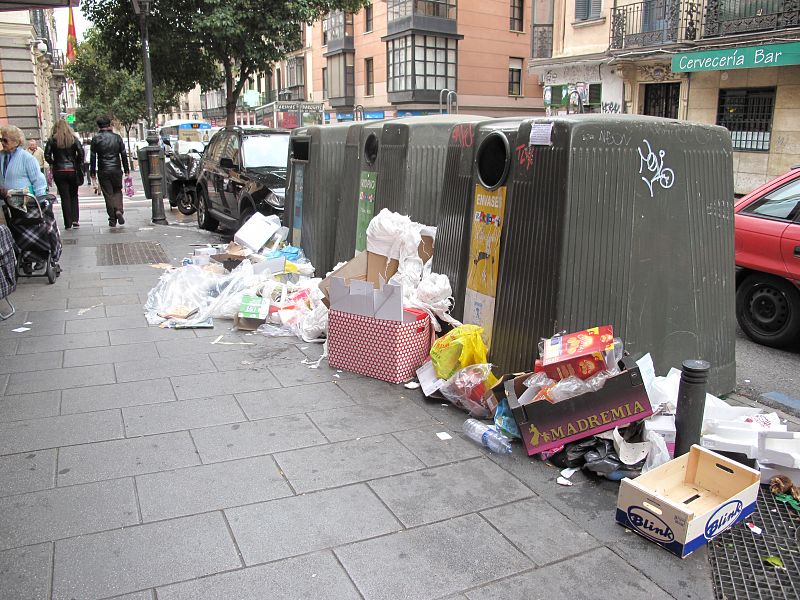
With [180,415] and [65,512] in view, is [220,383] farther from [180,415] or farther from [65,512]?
[65,512]

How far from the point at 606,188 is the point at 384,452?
1.99m

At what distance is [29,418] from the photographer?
→ 165 inches

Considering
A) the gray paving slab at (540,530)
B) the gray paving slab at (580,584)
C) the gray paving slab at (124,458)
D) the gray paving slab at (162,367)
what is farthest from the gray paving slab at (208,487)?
the gray paving slab at (162,367)

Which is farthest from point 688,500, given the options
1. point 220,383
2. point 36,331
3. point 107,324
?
point 36,331

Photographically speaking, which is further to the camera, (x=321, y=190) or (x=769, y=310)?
(x=321, y=190)

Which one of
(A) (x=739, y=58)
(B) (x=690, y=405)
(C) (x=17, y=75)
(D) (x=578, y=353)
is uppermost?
(A) (x=739, y=58)

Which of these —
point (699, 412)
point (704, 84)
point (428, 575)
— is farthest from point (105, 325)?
point (704, 84)

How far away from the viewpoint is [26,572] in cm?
274

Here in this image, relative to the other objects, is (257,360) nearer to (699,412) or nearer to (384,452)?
(384,452)

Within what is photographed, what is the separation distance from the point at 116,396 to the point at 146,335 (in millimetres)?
1440

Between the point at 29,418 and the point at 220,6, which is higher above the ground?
the point at 220,6

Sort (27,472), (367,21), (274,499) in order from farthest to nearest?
(367,21)
(27,472)
(274,499)

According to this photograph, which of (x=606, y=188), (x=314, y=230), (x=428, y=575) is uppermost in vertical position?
(x=606, y=188)

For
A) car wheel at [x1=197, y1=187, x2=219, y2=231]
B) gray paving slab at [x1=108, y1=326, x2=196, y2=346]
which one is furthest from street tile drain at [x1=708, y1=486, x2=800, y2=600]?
car wheel at [x1=197, y1=187, x2=219, y2=231]
